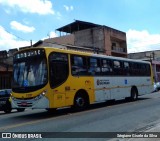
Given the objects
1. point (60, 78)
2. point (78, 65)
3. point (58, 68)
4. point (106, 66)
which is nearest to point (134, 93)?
point (106, 66)

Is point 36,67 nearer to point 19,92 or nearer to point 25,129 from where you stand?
point 19,92

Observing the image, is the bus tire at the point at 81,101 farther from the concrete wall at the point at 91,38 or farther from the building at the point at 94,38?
the concrete wall at the point at 91,38

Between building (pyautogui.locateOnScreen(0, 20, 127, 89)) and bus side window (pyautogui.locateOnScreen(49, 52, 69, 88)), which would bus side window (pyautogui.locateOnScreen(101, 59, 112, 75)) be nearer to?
bus side window (pyautogui.locateOnScreen(49, 52, 69, 88))

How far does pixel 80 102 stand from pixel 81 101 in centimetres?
14

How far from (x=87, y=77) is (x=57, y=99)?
3.26m

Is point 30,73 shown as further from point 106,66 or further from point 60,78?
point 106,66

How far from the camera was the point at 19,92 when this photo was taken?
50.5 feet

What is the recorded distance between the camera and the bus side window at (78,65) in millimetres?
17078

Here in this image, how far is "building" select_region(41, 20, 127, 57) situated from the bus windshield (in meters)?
42.4

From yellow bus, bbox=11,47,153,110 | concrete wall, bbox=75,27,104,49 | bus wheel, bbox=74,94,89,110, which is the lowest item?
bus wheel, bbox=74,94,89,110

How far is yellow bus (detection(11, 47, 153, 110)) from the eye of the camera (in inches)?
590

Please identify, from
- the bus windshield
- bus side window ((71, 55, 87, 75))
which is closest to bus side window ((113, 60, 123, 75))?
bus side window ((71, 55, 87, 75))

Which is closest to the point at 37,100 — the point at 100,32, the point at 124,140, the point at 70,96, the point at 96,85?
the point at 70,96

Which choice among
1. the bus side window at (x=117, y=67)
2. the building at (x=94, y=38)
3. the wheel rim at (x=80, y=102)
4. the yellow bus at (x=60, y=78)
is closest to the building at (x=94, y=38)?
the building at (x=94, y=38)
